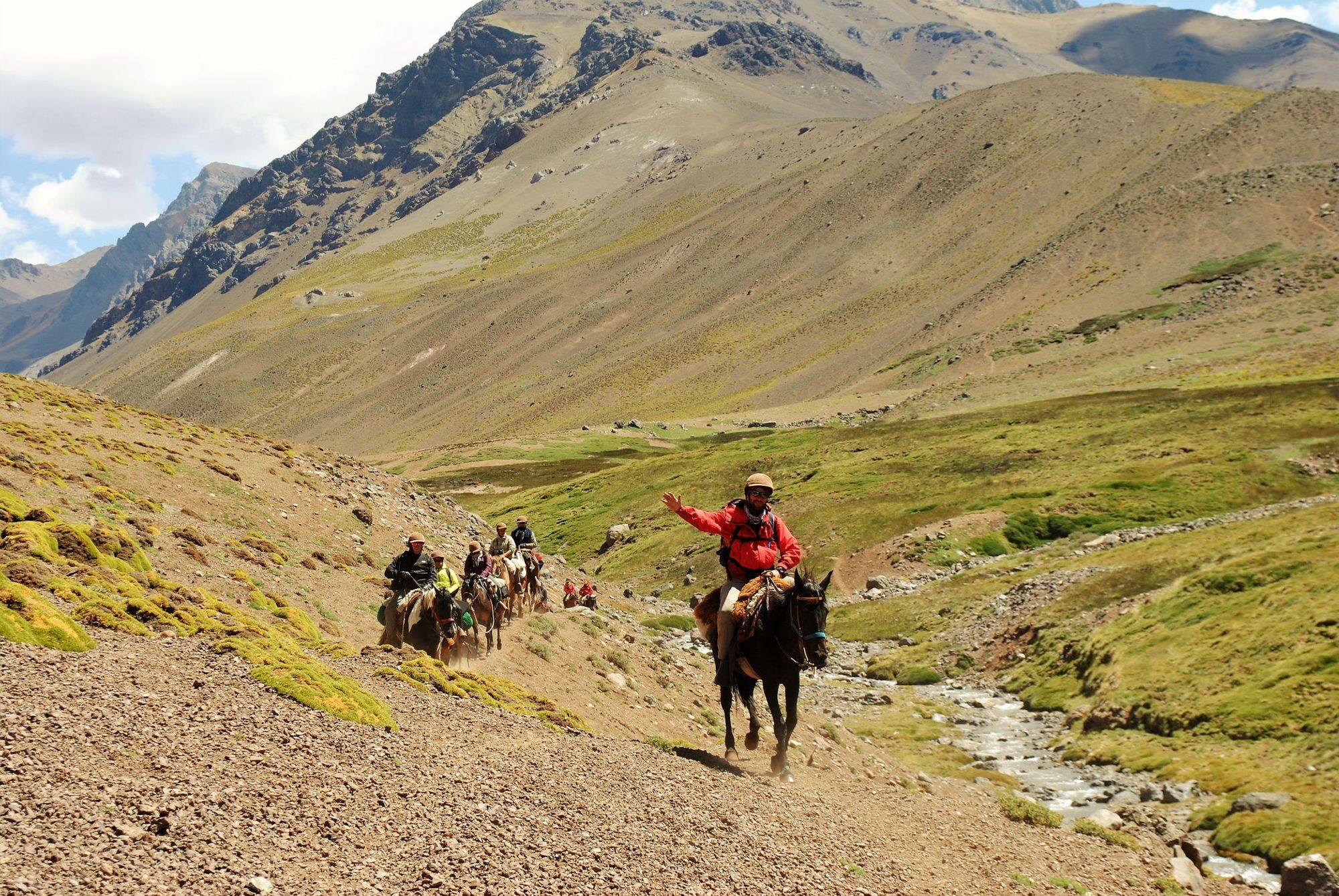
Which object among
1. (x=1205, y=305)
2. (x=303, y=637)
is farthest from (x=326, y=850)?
(x=1205, y=305)

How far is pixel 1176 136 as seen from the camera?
17900 cm

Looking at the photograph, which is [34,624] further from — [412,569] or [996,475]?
[996,475]

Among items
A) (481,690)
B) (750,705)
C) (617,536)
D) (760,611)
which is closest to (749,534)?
(760,611)

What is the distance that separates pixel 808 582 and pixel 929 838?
4.59 metres

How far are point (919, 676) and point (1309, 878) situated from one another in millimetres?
23094

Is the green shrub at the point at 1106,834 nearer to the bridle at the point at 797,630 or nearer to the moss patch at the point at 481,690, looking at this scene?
the bridle at the point at 797,630

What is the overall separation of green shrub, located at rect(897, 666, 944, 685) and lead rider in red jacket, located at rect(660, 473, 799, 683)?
2325 centimetres

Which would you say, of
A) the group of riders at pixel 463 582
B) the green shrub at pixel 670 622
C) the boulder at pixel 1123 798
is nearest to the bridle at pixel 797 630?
the group of riders at pixel 463 582

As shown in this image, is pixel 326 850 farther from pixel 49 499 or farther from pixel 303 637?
pixel 49 499

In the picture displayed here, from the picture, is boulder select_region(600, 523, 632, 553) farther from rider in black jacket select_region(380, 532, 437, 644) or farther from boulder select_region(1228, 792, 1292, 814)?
boulder select_region(1228, 792, 1292, 814)

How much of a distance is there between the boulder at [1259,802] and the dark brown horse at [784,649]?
32.5 feet

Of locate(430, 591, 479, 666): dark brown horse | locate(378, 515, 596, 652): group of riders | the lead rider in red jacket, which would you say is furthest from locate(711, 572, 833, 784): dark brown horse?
locate(378, 515, 596, 652): group of riders

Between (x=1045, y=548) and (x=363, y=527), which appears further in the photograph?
(x=1045, y=548)

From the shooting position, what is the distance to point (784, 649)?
1579cm
